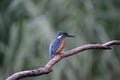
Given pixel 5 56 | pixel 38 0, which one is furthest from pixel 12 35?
pixel 38 0

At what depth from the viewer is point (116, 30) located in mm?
3684

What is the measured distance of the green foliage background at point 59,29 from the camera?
3.35 meters

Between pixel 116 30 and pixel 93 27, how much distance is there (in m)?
0.24

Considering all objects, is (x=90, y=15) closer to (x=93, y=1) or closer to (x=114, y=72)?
(x=93, y=1)

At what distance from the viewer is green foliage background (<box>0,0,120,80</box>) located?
335 cm

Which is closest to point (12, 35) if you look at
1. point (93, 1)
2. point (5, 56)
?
point (5, 56)

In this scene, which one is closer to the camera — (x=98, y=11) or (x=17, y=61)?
(x=17, y=61)

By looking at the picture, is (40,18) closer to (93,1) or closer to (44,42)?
(44,42)

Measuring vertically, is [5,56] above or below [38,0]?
below

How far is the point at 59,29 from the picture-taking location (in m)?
3.42

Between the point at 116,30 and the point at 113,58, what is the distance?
0.25 metres

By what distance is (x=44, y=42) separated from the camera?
335cm

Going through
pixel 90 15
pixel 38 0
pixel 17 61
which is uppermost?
pixel 38 0

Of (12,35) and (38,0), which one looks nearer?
(12,35)
